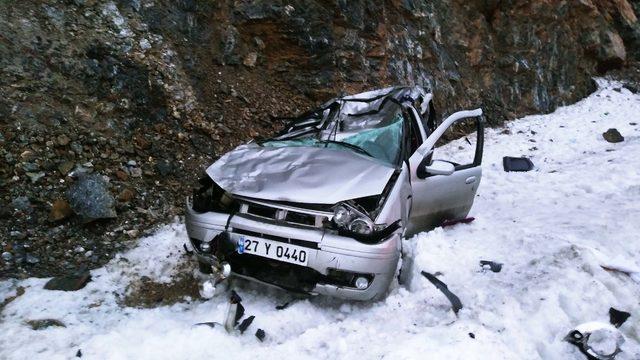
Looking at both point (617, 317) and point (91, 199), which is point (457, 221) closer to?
point (617, 317)

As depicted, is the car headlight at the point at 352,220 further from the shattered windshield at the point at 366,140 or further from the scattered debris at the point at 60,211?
the scattered debris at the point at 60,211

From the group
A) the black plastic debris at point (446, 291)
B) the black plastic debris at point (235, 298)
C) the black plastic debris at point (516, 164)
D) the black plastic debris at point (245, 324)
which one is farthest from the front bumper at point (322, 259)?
the black plastic debris at point (516, 164)

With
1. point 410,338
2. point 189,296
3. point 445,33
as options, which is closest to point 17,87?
point 189,296

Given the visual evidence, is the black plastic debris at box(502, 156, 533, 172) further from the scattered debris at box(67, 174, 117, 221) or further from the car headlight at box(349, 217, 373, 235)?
the scattered debris at box(67, 174, 117, 221)

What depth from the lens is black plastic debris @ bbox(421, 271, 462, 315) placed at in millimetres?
3643

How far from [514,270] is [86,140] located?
452 cm

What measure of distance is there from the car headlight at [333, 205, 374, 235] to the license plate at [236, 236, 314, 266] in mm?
298

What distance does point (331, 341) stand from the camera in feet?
10.7

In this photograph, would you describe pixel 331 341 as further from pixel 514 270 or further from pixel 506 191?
pixel 506 191

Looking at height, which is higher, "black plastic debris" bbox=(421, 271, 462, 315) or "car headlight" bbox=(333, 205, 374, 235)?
"car headlight" bbox=(333, 205, 374, 235)

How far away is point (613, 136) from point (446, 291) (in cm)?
854

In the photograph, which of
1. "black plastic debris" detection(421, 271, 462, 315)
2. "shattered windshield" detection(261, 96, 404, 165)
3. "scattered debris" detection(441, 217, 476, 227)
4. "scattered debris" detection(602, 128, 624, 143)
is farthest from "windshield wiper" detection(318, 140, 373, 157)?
"scattered debris" detection(602, 128, 624, 143)

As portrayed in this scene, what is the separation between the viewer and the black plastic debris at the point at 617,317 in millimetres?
3445

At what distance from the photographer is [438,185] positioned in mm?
4727
